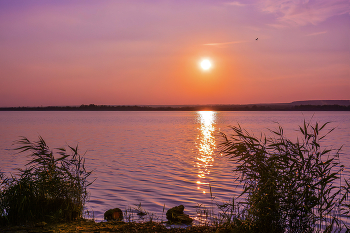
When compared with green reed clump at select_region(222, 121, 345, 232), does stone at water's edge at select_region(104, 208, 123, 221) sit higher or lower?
lower

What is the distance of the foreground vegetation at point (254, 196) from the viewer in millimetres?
8430

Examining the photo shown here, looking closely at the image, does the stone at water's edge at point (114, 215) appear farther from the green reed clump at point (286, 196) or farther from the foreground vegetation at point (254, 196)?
the green reed clump at point (286, 196)

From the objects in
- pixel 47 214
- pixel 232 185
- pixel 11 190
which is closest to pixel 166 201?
pixel 232 185

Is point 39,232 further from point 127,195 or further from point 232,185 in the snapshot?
point 232,185

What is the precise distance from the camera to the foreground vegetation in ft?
27.7

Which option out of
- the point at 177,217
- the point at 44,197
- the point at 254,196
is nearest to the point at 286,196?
the point at 254,196

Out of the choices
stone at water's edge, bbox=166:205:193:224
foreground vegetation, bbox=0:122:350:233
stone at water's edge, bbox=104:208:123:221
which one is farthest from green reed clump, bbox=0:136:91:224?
stone at water's edge, bbox=166:205:193:224

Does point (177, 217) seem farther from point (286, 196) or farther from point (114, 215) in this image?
point (286, 196)

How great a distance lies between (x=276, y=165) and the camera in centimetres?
886

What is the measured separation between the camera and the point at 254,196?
8602mm

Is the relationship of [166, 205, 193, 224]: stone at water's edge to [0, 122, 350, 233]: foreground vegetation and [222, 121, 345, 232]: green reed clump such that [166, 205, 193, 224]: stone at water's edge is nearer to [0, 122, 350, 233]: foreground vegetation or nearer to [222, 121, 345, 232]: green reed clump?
[0, 122, 350, 233]: foreground vegetation

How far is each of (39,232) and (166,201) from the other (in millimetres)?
7685

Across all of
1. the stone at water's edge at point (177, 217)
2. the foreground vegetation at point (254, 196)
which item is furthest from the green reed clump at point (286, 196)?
the stone at water's edge at point (177, 217)

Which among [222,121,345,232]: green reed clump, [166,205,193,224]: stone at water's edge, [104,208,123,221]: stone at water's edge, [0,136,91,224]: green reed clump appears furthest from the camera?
[104,208,123,221]: stone at water's edge
